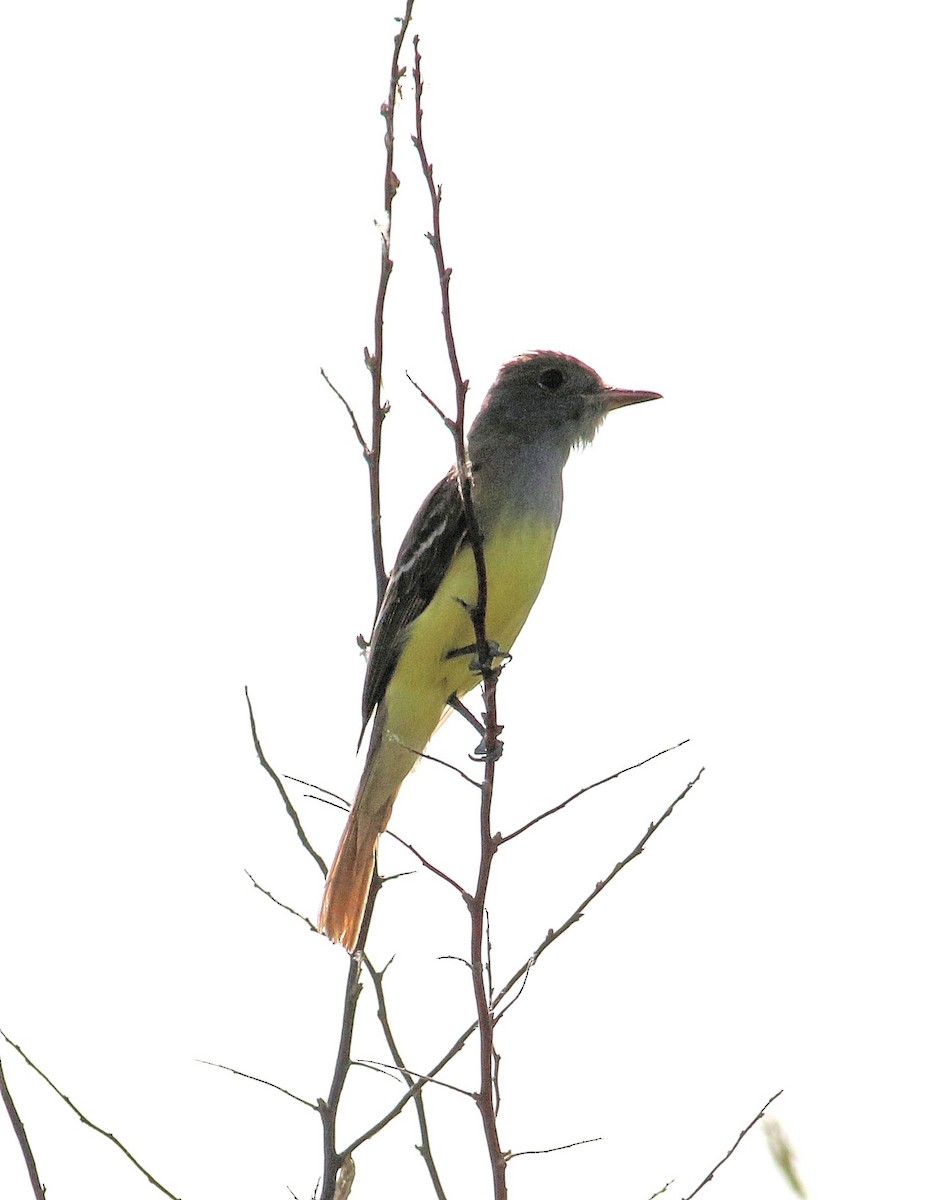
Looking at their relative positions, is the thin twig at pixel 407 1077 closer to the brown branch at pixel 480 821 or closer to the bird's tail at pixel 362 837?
the brown branch at pixel 480 821

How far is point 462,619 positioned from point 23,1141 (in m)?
3.42

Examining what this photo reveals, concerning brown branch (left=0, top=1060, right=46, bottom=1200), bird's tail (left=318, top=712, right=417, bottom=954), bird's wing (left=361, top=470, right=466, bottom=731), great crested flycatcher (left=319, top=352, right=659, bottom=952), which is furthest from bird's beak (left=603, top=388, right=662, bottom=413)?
brown branch (left=0, top=1060, right=46, bottom=1200)

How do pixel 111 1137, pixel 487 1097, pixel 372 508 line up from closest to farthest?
pixel 487 1097 → pixel 111 1137 → pixel 372 508

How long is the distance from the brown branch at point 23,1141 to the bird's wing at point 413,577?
323 cm

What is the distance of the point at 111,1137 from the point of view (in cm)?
459

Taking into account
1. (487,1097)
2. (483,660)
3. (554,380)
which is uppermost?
(554,380)

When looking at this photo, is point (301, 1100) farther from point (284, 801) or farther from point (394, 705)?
point (394, 705)

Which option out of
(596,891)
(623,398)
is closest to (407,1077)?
(596,891)

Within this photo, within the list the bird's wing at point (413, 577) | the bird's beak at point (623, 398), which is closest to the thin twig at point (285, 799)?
the bird's wing at point (413, 577)

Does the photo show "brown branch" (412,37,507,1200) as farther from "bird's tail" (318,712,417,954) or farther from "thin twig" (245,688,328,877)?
"bird's tail" (318,712,417,954)

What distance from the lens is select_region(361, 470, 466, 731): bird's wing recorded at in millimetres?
7219

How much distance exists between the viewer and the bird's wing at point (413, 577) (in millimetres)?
7219

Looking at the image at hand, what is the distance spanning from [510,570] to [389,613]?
0.70 m

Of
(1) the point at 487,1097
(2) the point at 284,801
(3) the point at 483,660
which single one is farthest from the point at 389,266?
(1) the point at 487,1097
